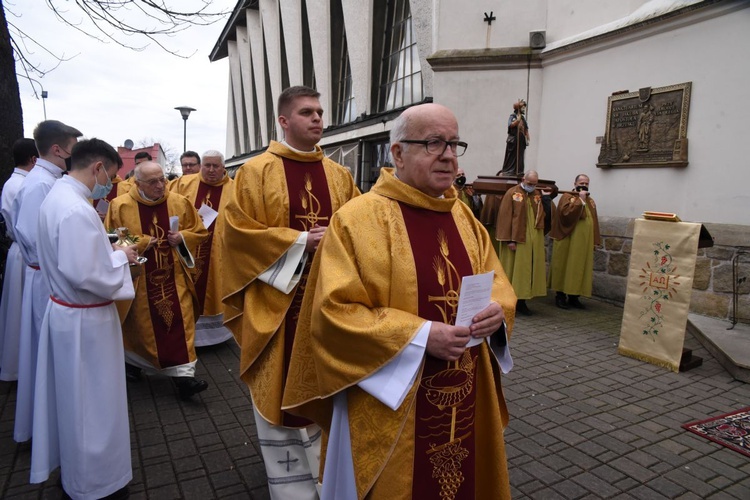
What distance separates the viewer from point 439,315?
1.96 metres

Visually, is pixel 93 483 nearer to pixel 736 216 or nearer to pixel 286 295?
pixel 286 295

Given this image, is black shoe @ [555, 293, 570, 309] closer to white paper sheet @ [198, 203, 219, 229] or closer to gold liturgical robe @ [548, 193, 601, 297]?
gold liturgical robe @ [548, 193, 601, 297]

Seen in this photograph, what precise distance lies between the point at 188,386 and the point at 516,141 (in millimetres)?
7095

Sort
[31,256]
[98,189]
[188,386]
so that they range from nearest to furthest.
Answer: [98,189], [31,256], [188,386]

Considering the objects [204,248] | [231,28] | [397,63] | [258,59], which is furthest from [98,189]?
[231,28]

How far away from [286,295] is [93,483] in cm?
147

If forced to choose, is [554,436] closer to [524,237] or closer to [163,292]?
[163,292]

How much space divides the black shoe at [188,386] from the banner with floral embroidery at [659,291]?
4661mm

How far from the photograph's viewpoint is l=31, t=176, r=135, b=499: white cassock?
261cm

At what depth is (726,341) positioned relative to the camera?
575 cm

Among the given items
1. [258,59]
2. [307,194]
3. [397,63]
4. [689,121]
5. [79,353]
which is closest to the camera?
[79,353]

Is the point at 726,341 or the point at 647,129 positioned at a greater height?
the point at 647,129

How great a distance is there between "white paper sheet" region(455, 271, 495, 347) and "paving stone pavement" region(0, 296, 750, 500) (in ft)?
5.73

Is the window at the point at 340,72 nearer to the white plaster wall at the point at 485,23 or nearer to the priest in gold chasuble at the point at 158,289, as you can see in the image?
the white plaster wall at the point at 485,23
